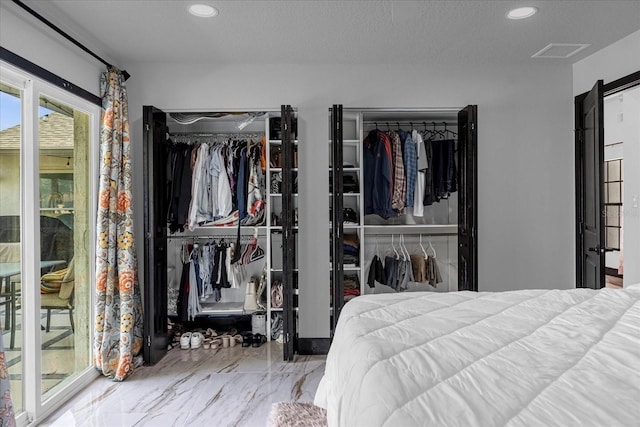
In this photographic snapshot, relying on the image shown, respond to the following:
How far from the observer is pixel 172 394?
8.87ft

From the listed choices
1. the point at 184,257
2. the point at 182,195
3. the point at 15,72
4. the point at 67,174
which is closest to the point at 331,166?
the point at 182,195

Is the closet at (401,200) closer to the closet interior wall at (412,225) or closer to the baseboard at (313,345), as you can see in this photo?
the closet interior wall at (412,225)

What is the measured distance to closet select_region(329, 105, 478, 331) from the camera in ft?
10.6

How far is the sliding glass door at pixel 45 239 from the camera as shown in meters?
2.26

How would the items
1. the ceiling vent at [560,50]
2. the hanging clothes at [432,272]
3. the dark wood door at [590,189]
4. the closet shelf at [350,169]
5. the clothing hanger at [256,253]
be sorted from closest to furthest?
1. the dark wood door at [590,189]
2. the ceiling vent at [560,50]
3. the closet shelf at [350,169]
4. the clothing hanger at [256,253]
5. the hanging clothes at [432,272]

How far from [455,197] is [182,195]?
2.63 meters

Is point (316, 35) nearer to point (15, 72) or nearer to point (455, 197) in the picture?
point (15, 72)

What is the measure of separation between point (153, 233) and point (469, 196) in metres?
2.39

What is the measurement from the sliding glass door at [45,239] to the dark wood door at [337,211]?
1736 mm

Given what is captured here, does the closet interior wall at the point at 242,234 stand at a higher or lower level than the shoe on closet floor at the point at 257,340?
higher

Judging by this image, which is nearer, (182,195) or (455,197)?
(182,195)

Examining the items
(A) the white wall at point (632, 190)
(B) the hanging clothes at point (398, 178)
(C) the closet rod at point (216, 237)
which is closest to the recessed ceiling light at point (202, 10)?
(B) the hanging clothes at point (398, 178)

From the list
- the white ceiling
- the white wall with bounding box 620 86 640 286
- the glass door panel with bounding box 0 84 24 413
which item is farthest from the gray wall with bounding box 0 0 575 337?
the glass door panel with bounding box 0 84 24 413

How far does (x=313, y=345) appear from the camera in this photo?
11.4ft
